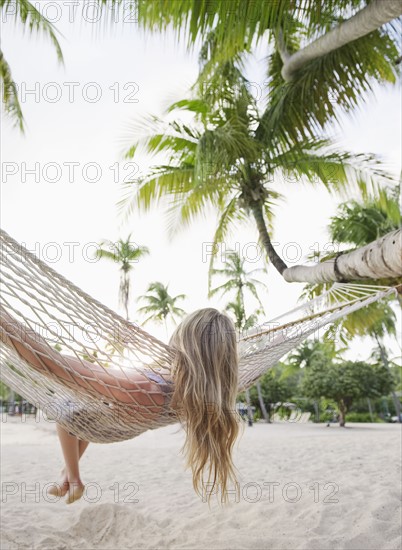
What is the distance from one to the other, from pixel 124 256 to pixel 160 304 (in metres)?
2.19

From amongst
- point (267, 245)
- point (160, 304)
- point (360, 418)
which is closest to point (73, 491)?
point (267, 245)

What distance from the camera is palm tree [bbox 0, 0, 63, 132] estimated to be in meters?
4.69

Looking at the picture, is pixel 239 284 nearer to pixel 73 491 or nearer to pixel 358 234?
pixel 358 234

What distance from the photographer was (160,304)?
54.2ft

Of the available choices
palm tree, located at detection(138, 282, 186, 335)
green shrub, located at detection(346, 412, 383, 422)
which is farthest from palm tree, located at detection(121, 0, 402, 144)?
green shrub, located at detection(346, 412, 383, 422)

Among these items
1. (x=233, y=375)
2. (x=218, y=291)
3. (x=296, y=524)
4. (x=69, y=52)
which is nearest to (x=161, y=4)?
(x=233, y=375)

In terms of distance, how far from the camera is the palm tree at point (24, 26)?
4688 millimetres

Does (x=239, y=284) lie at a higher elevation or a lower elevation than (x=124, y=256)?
lower

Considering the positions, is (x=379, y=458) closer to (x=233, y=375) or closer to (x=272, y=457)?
(x=272, y=457)

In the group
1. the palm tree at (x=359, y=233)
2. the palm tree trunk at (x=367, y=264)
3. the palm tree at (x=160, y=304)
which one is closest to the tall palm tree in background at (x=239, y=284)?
the palm tree at (x=160, y=304)

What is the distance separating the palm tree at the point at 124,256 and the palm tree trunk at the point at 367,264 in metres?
12.5

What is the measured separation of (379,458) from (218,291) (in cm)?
1039

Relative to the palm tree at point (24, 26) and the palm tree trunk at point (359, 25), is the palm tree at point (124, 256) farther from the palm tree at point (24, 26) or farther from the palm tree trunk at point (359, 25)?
the palm tree trunk at point (359, 25)

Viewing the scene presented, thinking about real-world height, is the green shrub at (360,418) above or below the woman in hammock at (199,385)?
below
